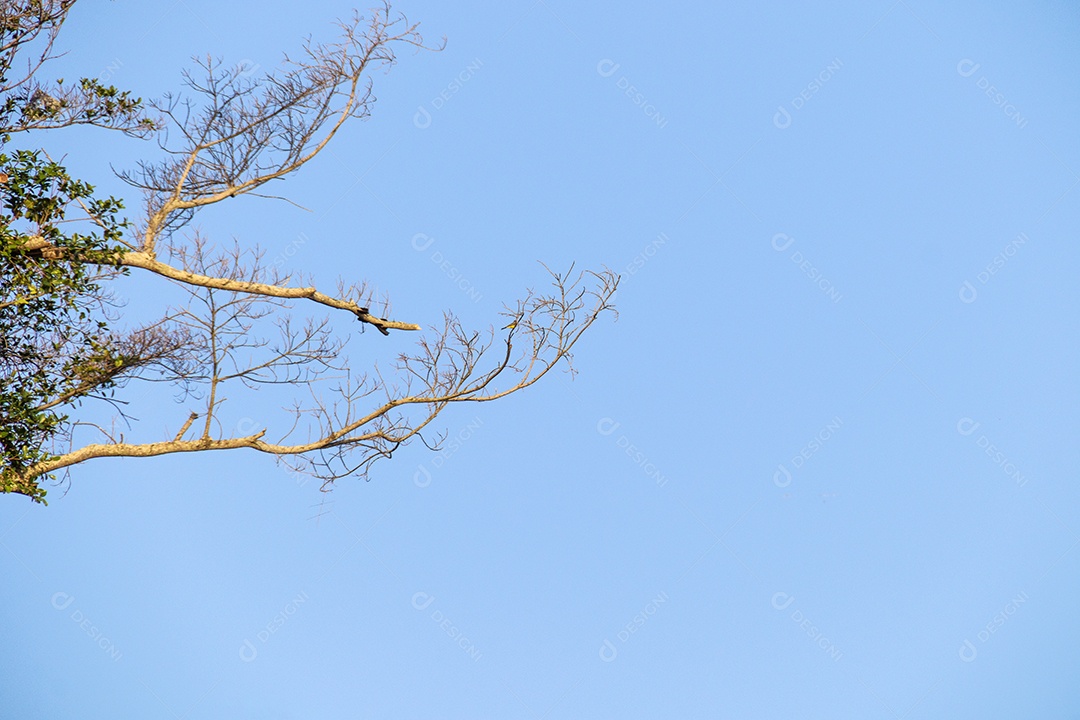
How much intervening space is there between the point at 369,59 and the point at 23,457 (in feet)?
14.2

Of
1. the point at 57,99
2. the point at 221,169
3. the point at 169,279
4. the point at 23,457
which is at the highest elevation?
the point at 57,99

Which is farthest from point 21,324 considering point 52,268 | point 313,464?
point 313,464

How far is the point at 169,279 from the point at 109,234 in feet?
1.89

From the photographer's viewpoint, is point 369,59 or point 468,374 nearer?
point 468,374

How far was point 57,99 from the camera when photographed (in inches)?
358

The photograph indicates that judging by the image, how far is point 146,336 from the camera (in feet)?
31.1

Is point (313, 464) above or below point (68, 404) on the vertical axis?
below

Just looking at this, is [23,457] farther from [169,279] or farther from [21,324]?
[169,279]

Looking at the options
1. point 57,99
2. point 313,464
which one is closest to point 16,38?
point 57,99

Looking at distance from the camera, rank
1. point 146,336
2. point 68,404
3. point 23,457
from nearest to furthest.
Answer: point 23,457 < point 68,404 < point 146,336

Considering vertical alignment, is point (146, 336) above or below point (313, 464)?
above

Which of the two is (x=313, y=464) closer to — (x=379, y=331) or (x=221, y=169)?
(x=379, y=331)

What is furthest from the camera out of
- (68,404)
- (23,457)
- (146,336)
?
(146,336)

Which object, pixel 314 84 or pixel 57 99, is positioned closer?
pixel 57 99
